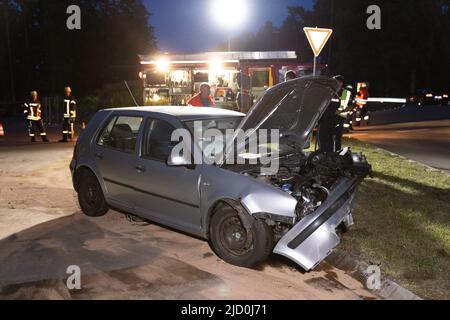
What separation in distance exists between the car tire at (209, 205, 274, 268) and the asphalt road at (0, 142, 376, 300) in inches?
4.5

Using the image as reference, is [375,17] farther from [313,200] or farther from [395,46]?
[395,46]

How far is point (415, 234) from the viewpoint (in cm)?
556

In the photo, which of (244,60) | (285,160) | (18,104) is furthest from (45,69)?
(285,160)

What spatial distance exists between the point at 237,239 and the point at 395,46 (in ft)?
135

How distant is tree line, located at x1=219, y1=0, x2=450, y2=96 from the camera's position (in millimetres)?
41594

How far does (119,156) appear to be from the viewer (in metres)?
5.96

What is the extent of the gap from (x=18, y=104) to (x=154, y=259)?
31654 mm

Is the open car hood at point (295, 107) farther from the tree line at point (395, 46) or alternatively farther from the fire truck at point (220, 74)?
the tree line at point (395, 46)

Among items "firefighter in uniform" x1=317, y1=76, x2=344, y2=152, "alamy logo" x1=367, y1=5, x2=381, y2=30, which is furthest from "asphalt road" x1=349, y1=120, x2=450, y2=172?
"alamy logo" x1=367, y1=5, x2=381, y2=30

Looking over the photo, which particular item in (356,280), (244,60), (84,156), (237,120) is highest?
(244,60)

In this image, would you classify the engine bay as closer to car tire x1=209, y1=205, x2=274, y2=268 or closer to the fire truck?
car tire x1=209, y1=205, x2=274, y2=268

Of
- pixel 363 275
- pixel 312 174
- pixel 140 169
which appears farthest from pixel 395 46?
pixel 363 275
